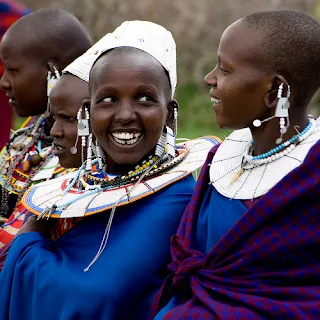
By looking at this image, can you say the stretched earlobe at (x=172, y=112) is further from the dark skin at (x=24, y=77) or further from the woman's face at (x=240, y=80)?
the dark skin at (x=24, y=77)

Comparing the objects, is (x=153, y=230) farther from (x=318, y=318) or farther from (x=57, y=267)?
(x=318, y=318)

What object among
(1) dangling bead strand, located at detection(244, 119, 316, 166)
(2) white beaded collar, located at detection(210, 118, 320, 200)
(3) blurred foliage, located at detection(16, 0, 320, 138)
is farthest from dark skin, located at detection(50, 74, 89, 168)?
(3) blurred foliage, located at detection(16, 0, 320, 138)

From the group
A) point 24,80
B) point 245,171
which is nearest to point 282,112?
point 245,171

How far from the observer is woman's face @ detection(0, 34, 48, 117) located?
4016mm

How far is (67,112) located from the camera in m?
3.49

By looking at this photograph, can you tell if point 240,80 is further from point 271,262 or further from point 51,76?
point 51,76

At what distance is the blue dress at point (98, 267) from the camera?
276 centimetres

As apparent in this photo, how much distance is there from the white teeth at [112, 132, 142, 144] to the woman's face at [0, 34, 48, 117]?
1.20 meters

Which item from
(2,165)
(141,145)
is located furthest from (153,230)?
(2,165)

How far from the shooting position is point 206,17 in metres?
12.2

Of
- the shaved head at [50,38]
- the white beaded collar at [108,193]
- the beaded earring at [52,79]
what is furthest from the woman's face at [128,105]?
the shaved head at [50,38]

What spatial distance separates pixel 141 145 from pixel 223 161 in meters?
0.40

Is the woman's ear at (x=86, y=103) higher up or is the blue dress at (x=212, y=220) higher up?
the woman's ear at (x=86, y=103)

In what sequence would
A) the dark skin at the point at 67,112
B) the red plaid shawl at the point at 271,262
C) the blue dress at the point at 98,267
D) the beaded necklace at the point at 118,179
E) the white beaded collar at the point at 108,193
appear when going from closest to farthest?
the red plaid shawl at the point at 271,262, the blue dress at the point at 98,267, the white beaded collar at the point at 108,193, the beaded necklace at the point at 118,179, the dark skin at the point at 67,112
